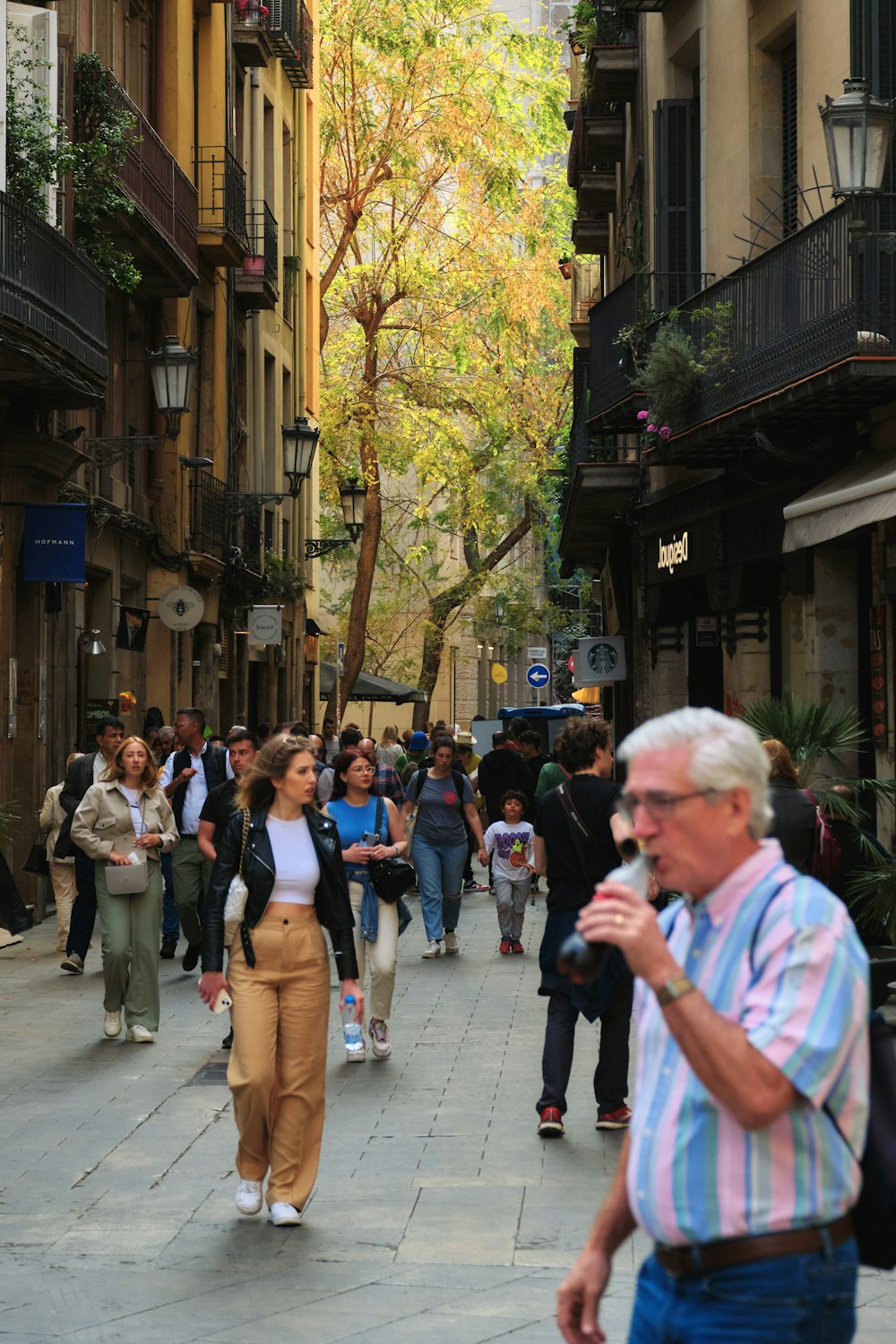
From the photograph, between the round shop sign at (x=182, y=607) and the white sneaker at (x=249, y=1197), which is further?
the round shop sign at (x=182, y=607)

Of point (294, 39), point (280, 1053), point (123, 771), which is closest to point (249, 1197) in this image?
point (280, 1053)

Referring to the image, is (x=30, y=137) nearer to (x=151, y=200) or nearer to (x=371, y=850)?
(x=151, y=200)

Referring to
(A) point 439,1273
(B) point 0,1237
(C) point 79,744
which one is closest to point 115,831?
(B) point 0,1237

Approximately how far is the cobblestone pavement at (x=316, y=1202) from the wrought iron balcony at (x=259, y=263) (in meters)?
21.1

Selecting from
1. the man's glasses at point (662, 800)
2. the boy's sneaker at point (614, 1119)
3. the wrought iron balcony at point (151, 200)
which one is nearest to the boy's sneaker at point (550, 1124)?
the boy's sneaker at point (614, 1119)

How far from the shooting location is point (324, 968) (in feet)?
24.9

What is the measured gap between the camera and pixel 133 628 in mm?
24625

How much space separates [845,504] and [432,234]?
89.0 feet

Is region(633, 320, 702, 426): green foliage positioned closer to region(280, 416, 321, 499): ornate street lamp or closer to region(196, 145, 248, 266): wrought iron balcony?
region(196, 145, 248, 266): wrought iron balcony

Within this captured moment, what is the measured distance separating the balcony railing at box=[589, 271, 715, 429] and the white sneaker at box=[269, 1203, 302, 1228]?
503 inches

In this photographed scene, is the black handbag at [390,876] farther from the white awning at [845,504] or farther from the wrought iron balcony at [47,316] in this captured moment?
the wrought iron balcony at [47,316]

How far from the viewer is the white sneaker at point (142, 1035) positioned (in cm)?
1127

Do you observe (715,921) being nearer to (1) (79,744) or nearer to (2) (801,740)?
(2) (801,740)

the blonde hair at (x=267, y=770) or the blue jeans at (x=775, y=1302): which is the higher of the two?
the blonde hair at (x=267, y=770)
